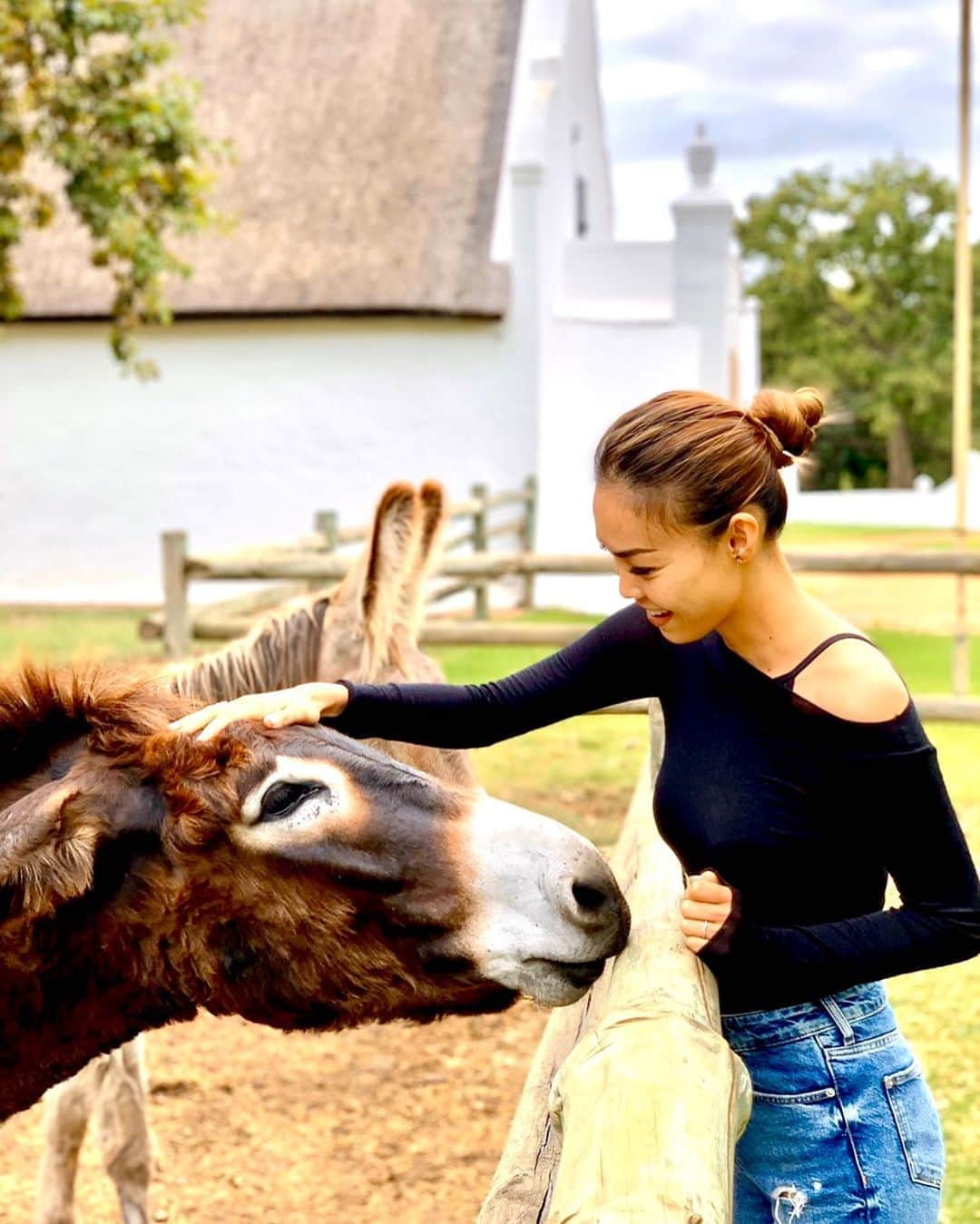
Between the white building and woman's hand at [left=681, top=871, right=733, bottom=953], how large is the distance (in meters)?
14.5

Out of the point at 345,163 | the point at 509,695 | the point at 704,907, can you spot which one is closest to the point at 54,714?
the point at 509,695

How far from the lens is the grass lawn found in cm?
429

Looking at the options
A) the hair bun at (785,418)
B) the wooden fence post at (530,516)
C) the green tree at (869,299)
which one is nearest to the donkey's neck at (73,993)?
the hair bun at (785,418)

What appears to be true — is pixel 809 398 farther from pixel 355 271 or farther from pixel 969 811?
pixel 355 271

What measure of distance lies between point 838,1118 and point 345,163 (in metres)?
18.1

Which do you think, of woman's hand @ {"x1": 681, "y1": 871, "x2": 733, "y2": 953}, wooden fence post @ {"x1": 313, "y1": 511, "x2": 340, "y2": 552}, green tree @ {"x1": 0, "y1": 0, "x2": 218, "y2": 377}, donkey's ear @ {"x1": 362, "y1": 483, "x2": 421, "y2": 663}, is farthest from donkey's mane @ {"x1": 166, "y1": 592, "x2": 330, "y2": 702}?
wooden fence post @ {"x1": 313, "y1": 511, "x2": 340, "y2": 552}

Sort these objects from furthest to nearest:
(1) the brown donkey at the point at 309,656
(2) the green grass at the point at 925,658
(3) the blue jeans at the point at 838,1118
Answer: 1. (2) the green grass at the point at 925,658
2. (1) the brown donkey at the point at 309,656
3. (3) the blue jeans at the point at 838,1118

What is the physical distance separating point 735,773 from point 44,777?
1.00 meters

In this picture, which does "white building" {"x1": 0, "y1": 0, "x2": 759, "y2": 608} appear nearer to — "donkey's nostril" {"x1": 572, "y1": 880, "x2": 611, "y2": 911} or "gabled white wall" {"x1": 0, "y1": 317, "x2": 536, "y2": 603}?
"gabled white wall" {"x1": 0, "y1": 317, "x2": 536, "y2": 603}

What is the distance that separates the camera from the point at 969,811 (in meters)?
7.64

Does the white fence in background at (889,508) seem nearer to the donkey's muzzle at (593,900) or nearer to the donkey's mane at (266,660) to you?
the donkey's mane at (266,660)

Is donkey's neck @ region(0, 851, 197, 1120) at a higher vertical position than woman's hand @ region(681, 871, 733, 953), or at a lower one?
lower

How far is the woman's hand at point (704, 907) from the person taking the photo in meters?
1.72

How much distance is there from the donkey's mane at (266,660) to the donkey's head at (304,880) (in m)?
1.04
